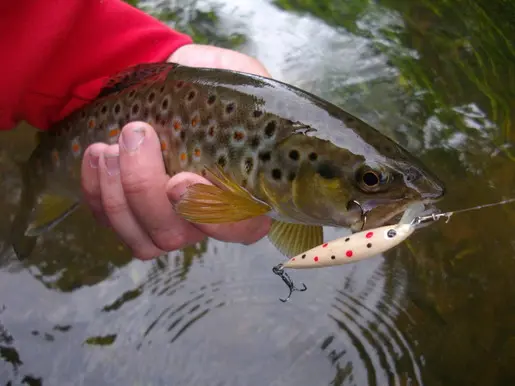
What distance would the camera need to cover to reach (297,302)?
2449mm

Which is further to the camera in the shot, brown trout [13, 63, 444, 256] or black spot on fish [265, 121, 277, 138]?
black spot on fish [265, 121, 277, 138]

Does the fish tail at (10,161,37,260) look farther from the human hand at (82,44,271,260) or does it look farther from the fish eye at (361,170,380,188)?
the fish eye at (361,170,380,188)

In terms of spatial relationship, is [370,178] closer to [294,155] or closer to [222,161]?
[294,155]

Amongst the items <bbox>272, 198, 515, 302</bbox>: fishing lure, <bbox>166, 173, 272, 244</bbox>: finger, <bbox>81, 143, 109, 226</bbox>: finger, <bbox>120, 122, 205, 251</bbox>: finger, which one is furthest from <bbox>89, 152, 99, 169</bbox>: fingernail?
<bbox>272, 198, 515, 302</bbox>: fishing lure

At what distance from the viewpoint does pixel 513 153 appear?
3.10 m

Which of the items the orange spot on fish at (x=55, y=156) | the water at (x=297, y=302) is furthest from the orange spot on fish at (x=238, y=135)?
the water at (x=297, y=302)

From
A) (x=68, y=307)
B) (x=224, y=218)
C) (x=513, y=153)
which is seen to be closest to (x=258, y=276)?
(x=68, y=307)

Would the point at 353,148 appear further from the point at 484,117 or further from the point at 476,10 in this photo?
the point at 476,10

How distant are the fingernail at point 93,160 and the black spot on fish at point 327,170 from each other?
71 centimetres

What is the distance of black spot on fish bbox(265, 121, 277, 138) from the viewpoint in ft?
5.16

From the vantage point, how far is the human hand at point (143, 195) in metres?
1.70

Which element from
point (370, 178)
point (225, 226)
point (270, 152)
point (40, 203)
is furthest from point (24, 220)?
point (370, 178)

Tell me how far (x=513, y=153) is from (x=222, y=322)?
1.73 meters

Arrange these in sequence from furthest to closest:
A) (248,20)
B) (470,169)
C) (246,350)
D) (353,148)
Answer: (248,20)
(470,169)
(246,350)
(353,148)
